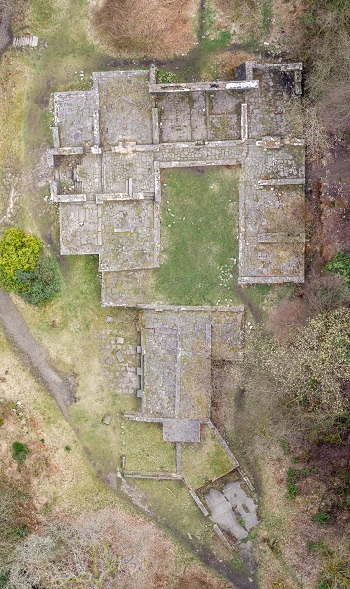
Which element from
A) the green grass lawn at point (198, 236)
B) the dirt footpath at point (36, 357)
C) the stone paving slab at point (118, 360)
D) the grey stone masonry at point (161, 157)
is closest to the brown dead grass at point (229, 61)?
the grey stone masonry at point (161, 157)

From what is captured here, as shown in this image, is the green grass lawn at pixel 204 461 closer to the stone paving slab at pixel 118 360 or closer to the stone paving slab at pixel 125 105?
the stone paving slab at pixel 118 360

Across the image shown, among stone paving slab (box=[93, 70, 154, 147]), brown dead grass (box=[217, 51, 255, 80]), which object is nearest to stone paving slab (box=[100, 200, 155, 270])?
stone paving slab (box=[93, 70, 154, 147])

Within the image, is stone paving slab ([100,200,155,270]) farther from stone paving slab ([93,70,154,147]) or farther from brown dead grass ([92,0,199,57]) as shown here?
brown dead grass ([92,0,199,57])

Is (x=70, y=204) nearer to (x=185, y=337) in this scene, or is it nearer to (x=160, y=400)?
(x=185, y=337)

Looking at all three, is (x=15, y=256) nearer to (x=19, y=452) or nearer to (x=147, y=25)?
(x=19, y=452)

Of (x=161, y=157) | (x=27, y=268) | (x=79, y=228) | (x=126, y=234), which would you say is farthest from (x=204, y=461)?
(x=161, y=157)

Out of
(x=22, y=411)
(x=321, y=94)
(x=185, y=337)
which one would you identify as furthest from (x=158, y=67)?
(x=22, y=411)
